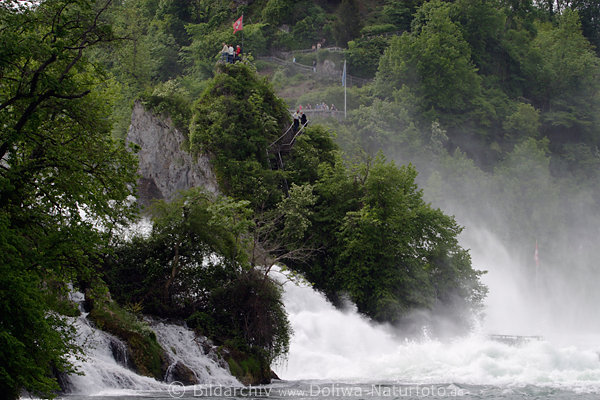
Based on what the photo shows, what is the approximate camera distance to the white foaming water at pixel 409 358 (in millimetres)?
33875

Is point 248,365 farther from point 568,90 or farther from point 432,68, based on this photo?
point 568,90

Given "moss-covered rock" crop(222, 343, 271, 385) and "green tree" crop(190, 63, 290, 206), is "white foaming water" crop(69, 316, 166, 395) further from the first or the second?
"green tree" crop(190, 63, 290, 206)

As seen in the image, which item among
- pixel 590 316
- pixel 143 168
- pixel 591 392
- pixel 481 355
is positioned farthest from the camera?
pixel 590 316

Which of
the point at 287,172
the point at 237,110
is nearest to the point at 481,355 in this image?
the point at 287,172

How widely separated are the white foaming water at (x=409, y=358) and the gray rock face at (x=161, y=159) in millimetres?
14521

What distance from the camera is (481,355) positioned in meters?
36.6

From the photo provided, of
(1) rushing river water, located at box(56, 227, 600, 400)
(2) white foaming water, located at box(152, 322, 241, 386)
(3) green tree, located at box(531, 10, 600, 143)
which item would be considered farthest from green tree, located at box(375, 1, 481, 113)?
(2) white foaming water, located at box(152, 322, 241, 386)

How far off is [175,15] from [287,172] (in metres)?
62.8

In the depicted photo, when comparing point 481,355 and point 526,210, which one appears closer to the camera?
point 481,355

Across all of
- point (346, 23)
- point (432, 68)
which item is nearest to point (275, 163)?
point (432, 68)

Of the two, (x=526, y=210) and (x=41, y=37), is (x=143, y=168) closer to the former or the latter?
(x=41, y=37)

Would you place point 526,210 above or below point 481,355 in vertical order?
above

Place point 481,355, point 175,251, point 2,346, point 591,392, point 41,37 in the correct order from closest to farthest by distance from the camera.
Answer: point 2,346
point 41,37
point 591,392
point 175,251
point 481,355

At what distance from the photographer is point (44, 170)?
1931cm
